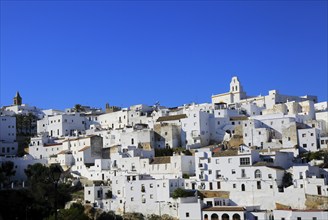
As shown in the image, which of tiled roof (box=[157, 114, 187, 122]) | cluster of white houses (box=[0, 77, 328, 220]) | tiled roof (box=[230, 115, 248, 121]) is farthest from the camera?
tiled roof (box=[157, 114, 187, 122])

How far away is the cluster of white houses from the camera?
4381 cm

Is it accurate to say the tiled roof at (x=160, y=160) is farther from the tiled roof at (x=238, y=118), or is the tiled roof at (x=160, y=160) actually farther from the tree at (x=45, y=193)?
the tiled roof at (x=238, y=118)

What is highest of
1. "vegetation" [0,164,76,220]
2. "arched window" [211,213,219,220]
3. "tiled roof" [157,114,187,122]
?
"tiled roof" [157,114,187,122]

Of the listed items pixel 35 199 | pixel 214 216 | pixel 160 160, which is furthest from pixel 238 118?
pixel 35 199

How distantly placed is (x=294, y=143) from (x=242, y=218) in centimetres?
1540

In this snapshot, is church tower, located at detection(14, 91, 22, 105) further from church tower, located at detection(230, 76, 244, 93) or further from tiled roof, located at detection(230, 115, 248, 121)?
tiled roof, located at detection(230, 115, 248, 121)

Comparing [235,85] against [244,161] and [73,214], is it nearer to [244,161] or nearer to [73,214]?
[244,161]

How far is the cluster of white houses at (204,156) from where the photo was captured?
144ft

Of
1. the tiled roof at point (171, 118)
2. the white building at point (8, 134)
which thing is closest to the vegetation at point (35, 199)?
the white building at point (8, 134)

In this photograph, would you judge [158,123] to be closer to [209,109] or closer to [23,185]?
[209,109]

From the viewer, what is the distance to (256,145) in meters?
57.1

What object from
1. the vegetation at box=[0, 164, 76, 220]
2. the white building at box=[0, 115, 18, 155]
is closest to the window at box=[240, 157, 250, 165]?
the vegetation at box=[0, 164, 76, 220]

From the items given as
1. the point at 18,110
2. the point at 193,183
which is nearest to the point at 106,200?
the point at 193,183

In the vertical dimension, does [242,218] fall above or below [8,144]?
below
